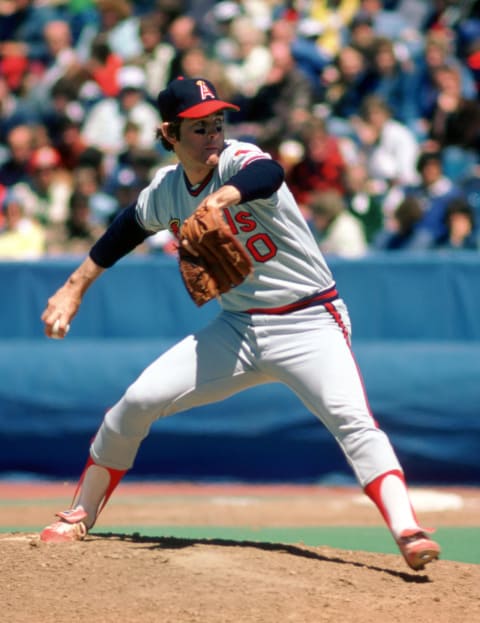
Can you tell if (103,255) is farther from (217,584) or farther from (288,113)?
(288,113)

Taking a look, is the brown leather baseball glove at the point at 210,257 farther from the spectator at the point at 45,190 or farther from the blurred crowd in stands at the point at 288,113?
the spectator at the point at 45,190

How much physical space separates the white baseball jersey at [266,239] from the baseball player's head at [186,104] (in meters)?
0.20

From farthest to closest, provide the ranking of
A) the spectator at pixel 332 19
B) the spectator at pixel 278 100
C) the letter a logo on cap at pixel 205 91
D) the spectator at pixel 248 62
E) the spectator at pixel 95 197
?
the spectator at pixel 332 19, the spectator at pixel 248 62, the spectator at pixel 278 100, the spectator at pixel 95 197, the letter a logo on cap at pixel 205 91

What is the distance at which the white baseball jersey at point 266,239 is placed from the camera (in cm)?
476

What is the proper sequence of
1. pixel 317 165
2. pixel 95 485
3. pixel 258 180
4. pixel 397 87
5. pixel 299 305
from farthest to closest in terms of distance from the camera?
pixel 397 87 → pixel 317 165 → pixel 95 485 → pixel 299 305 → pixel 258 180

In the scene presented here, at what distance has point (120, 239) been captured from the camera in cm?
518

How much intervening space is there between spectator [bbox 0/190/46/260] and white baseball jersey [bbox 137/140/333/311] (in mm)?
5626

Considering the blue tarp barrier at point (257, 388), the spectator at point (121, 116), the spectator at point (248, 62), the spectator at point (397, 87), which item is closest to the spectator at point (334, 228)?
the blue tarp barrier at point (257, 388)

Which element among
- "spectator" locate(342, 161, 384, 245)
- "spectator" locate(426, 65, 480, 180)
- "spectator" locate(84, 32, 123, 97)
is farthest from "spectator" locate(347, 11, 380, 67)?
"spectator" locate(84, 32, 123, 97)

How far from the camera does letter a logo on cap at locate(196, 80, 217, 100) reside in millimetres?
4750

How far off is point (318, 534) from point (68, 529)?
1.85 m

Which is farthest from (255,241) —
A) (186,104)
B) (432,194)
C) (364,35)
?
(364,35)

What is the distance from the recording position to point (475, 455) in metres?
7.96

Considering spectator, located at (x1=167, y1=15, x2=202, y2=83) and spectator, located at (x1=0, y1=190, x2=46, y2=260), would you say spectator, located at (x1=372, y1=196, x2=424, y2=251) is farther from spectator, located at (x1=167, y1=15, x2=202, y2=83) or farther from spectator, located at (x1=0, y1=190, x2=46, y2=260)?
spectator, located at (x1=167, y1=15, x2=202, y2=83)
